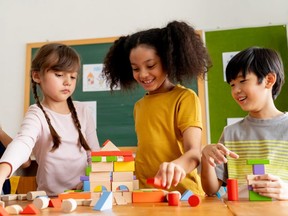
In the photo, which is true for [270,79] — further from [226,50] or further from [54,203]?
[226,50]

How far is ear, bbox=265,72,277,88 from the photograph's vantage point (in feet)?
3.74

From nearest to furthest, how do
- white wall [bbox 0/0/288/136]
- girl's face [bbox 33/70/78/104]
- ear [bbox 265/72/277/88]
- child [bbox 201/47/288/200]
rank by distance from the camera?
1. child [bbox 201/47/288/200]
2. ear [bbox 265/72/277/88]
3. girl's face [bbox 33/70/78/104]
4. white wall [bbox 0/0/288/136]

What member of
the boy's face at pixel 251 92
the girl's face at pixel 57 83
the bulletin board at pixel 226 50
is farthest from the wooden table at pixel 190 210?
the bulletin board at pixel 226 50

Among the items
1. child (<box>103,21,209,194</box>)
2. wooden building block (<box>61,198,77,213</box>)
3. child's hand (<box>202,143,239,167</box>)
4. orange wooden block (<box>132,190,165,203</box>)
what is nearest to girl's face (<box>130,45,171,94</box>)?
child (<box>103,21,209,194</box>)

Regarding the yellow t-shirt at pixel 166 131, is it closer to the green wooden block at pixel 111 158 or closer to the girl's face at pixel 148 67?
the girl's face at pixel 148 67

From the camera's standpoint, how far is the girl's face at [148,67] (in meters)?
1.12

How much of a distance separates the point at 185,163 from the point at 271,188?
9.0 inches

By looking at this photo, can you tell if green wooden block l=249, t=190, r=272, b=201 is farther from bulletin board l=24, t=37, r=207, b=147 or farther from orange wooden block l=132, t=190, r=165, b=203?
bulletin board l=24, t=37, r=207, b=147

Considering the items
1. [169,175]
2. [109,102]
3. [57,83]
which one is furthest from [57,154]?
[109,102]

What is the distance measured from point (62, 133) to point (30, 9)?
1749 mm

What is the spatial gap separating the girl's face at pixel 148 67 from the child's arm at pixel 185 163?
0.21 meters

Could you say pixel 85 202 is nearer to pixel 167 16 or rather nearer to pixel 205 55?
pixel 205 55

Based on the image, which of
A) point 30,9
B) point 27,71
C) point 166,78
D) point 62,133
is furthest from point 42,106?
point 30,9

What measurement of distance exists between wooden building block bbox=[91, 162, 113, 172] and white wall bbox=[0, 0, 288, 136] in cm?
177
